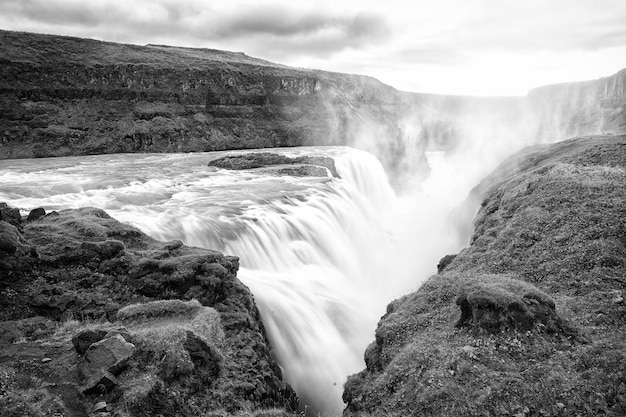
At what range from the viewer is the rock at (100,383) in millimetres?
6473

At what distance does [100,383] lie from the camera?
6582 millimetres

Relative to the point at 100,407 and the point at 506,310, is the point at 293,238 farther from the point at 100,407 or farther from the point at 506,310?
the point at 100,407

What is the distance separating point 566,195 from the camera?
555 inches

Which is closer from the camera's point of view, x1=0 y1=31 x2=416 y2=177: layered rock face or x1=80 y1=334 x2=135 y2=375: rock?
x1=80 y1=334 x2=135 y2=375: rock

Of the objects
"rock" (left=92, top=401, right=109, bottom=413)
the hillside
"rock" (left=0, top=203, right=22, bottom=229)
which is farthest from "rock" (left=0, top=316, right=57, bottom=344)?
the hillside

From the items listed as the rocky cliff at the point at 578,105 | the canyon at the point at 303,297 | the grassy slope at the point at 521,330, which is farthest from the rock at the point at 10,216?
the rocky cliff at the point at 578,105

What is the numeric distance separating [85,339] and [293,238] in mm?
12161

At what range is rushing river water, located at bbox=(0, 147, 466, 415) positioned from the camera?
1303cm

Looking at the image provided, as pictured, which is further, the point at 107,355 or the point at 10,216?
the point at 10,216

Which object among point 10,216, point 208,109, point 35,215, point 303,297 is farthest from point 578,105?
point 10,216

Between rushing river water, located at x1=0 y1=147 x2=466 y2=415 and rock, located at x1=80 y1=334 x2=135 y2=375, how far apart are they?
5.52 metres

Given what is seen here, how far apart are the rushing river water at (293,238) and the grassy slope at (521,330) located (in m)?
3.06

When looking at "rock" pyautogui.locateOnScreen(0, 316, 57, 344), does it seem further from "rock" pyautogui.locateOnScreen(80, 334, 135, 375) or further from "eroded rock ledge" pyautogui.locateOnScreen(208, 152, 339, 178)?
"eroded rock ledge" pyautogui.locateOnScreen(208, 152, 339, 178)

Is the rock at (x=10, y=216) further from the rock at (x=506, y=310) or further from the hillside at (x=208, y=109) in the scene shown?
the hillside at (x=208, y=109)
